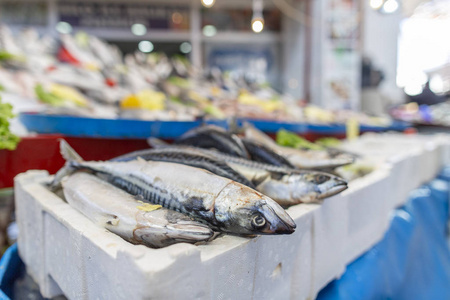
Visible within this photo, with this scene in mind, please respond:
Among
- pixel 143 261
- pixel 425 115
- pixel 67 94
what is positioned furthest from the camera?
pixel 425 115

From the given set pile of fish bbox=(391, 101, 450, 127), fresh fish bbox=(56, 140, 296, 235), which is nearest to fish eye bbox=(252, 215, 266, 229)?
fresh fish bbox=(56, 140, 296, 235)

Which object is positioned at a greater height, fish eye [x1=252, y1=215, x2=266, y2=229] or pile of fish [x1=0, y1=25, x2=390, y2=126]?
pile of fish [x1=0, y1=25, x2=390, y2=126]

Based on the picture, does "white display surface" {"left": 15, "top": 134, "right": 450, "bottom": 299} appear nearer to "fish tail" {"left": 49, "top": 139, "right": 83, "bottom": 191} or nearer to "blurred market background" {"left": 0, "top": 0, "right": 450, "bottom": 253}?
"fish tail" {"left": 49, "top": 139, "right": 83, "bottom": 191}

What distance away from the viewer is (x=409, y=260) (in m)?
2.25

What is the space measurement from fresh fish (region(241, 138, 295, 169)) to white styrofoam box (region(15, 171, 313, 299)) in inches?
11.8

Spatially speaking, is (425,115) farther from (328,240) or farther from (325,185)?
(325,185)

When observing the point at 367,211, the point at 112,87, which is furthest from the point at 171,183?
the point at 112,87

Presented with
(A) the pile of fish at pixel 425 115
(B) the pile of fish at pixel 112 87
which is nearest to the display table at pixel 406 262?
(B) the pile of fish at pixel 112 87

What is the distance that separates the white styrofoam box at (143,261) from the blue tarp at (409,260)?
397 mm

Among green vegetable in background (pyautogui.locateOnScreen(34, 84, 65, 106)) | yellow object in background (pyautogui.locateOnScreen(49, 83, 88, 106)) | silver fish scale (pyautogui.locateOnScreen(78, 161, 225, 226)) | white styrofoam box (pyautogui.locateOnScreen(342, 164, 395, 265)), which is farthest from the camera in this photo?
yellow object in background (pyautogui.locateOnScreen(49, 83, 88, 106))

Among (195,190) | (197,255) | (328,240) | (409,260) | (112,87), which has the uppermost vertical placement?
(112,87)

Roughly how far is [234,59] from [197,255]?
33.4 feet

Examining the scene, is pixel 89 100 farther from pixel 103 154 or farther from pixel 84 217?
pixel 84 217

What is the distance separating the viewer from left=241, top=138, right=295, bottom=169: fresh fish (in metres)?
1.44
